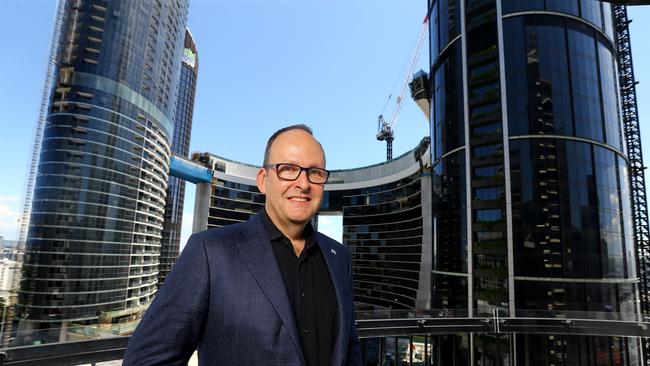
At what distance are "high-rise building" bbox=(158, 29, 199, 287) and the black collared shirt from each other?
131 meters

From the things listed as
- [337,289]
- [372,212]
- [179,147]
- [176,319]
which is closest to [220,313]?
[176,319]

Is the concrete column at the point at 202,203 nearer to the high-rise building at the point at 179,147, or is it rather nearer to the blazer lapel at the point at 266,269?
the high-rise building at the point at 179,147

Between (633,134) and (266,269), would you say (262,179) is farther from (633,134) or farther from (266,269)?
(633,134)

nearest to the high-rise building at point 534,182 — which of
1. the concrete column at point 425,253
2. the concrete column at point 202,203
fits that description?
the concrete column at point 425,253

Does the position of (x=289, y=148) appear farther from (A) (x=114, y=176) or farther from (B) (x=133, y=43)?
(B) (x=133, y=43)

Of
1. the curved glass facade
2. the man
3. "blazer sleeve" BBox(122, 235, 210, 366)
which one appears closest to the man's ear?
the man

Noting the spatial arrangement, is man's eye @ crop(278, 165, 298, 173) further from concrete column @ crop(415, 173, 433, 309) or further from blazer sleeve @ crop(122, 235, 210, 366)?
concrete column @ crop(415, 173, 433, 309)

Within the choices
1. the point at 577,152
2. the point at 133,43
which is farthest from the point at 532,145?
the point at 133,43

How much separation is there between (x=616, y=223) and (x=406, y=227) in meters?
45.1

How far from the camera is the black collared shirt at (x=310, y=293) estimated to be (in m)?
1.76

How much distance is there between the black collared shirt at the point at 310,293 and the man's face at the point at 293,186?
11cm

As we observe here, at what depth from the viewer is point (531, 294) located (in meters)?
28.8

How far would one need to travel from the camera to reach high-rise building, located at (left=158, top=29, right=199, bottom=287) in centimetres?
13088

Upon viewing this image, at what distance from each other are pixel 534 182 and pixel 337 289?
34846 mm
